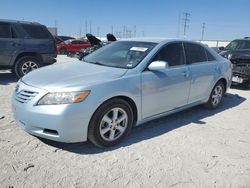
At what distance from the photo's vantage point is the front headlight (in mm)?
3301

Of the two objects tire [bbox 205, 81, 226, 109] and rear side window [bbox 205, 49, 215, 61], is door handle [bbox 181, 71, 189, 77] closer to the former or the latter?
rear side window [bbox 205, 49, 215, 61]

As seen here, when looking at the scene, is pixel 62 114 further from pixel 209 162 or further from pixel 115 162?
pixel 209 162

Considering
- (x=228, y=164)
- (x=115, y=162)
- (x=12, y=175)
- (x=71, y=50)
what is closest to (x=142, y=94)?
(x=115, y=162)

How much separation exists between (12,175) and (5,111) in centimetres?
241

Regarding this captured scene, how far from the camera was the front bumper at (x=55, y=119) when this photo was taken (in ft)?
10.7

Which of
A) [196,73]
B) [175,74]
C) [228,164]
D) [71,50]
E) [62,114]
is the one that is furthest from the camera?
[71,50]

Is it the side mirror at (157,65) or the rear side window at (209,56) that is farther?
the rear side window at (209,56)

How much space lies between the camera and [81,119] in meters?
3.36

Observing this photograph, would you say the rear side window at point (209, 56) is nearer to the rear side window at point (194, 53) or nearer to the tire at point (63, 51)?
the rear side window at point (194, 53)

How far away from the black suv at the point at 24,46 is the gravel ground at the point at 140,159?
3916 mm

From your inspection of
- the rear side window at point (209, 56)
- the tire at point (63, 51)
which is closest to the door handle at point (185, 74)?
the rear side window at point (209, 56)

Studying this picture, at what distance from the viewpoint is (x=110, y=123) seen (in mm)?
3736

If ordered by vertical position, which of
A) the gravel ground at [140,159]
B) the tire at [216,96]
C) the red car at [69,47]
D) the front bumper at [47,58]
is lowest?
the red car at [69,47]

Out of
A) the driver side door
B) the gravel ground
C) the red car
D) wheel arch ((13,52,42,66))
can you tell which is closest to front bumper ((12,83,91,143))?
the gravel ground
